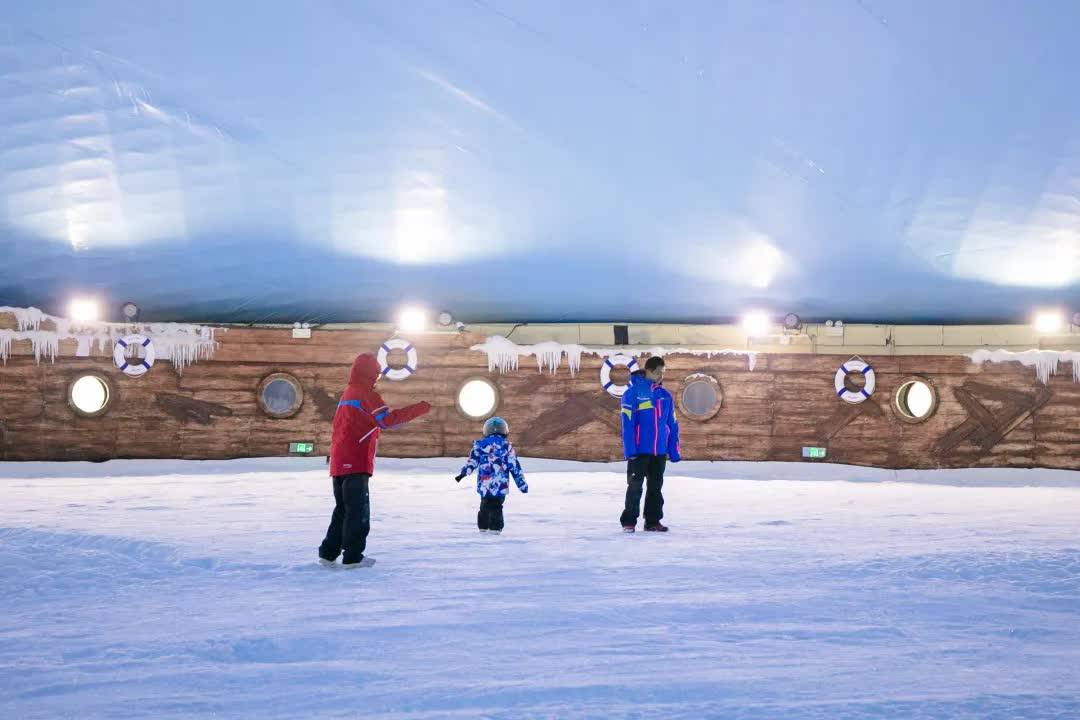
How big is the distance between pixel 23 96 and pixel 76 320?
604cm

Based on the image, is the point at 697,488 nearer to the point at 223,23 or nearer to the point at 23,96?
the point at 223,23

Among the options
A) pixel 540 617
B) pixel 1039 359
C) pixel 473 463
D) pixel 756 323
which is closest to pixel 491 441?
pixel 473 463

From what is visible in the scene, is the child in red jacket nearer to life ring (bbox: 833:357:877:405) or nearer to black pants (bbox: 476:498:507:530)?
black pants (bbox: 476:498:507:530)

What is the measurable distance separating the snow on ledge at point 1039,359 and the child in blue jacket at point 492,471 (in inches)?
389

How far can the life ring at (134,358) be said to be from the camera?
14.4 m

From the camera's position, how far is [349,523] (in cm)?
587

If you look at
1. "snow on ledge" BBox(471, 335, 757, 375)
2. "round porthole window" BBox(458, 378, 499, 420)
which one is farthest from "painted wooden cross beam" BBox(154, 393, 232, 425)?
"snow on ledge" BBox(471, 335, 757, 375)

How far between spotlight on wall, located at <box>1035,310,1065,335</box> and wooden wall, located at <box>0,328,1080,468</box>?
68cm

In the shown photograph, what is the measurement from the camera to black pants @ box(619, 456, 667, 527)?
767 cm

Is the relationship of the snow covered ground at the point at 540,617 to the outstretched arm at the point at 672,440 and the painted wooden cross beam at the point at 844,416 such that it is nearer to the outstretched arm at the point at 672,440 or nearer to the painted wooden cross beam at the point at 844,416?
the outstretched arm at the point at 672,440

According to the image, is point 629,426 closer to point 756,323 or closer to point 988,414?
point 756,323

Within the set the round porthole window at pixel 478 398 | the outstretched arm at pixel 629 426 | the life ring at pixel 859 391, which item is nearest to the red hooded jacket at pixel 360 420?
the outstretched arm at pixel 629 426

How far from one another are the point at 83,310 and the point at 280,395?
2871mm

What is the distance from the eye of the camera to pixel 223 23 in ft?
26.3
